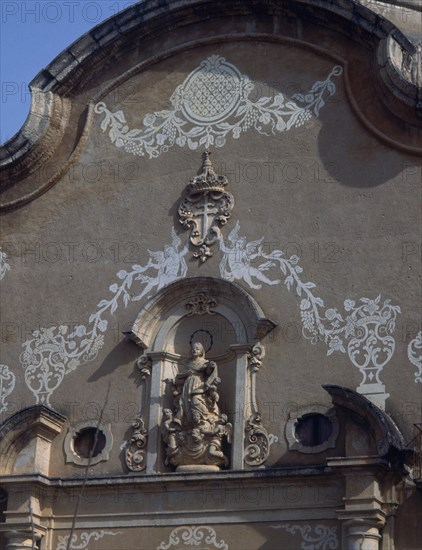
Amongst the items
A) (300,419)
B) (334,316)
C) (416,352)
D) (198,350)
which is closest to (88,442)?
(198,350)

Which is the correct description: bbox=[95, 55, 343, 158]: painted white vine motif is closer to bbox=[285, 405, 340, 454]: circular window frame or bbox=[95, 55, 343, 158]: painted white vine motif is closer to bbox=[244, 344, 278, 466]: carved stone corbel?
bbox=[244, 344, 278, 466]: carved stone corbel

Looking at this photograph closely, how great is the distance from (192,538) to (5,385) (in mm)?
2845

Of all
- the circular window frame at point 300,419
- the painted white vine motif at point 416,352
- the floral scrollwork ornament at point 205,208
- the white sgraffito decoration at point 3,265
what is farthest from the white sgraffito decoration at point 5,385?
the painted white vine motif at point 416,352

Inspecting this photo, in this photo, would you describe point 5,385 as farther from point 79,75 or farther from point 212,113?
point 212,113

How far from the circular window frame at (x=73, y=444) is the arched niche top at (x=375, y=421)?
2.55 m

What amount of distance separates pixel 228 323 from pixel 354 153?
7.49 feet

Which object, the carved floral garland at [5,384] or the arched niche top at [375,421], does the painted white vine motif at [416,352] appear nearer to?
the arched niche top at [375,421]

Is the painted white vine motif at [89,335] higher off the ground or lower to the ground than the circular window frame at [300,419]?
higher

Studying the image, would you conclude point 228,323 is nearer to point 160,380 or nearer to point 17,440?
point 160,380

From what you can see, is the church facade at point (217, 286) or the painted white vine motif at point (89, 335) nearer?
the church facade at point (217, 286)

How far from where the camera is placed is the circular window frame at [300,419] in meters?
16.9

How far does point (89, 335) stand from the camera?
18.2m

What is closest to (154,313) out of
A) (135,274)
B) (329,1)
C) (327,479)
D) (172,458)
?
(135,274)

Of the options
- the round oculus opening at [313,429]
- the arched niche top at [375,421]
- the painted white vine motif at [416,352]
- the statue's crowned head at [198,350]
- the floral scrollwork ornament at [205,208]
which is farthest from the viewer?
the floral scrollwork ornament at [205,208]
